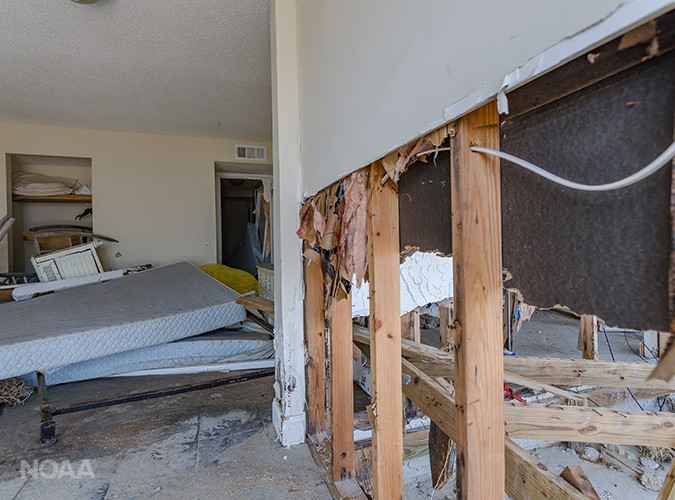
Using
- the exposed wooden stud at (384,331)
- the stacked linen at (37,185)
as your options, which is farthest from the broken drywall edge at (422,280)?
the stacked linen at (37,185)

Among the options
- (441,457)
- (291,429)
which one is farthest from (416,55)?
(291,429)

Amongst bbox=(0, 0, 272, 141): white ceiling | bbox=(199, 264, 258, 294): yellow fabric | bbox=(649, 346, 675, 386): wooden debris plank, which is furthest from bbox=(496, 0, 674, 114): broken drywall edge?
bbox=(199, 264, 258, 294): yellow fabric

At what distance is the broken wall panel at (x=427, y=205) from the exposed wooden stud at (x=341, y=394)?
1.95 feet

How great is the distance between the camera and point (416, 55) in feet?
2.67

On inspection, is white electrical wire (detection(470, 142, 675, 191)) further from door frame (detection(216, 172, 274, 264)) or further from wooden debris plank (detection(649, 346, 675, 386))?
door frame (detection(216, 172, 274, 264))

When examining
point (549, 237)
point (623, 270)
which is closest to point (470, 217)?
point (549, 237)

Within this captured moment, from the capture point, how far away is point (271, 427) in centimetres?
203

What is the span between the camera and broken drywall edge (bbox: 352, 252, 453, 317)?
7.12 ft

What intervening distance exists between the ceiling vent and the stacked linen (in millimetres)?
2023

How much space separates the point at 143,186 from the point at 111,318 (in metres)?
2.29

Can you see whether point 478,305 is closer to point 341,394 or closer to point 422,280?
point 341,394

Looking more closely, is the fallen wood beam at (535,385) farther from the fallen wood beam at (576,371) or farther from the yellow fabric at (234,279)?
the yellow fabric at (234,279)

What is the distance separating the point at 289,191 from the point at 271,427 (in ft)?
4.44

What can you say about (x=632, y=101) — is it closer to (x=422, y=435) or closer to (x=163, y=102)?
(x=422, y=435)
